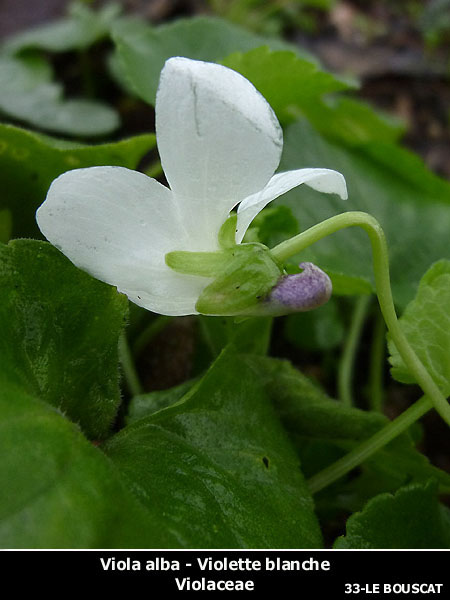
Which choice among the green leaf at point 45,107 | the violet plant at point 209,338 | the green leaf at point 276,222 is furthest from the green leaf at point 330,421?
the green leaf at point 45,107

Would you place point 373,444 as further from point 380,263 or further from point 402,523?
point 380,263

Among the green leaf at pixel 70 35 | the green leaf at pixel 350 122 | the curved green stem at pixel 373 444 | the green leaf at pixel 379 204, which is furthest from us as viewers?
the green leaf at pixel 70 35

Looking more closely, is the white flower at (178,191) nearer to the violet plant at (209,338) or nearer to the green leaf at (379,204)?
the violet plant at (209,338)

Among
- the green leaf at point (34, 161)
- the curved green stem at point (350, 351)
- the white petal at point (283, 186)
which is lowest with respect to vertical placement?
the curved green stem at point (350, 351)

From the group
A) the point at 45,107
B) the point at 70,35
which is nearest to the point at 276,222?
the point at 45,107

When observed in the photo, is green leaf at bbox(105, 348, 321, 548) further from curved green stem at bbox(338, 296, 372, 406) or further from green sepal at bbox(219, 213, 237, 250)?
curved green stem at bbox(338, 296, 372, 406)
